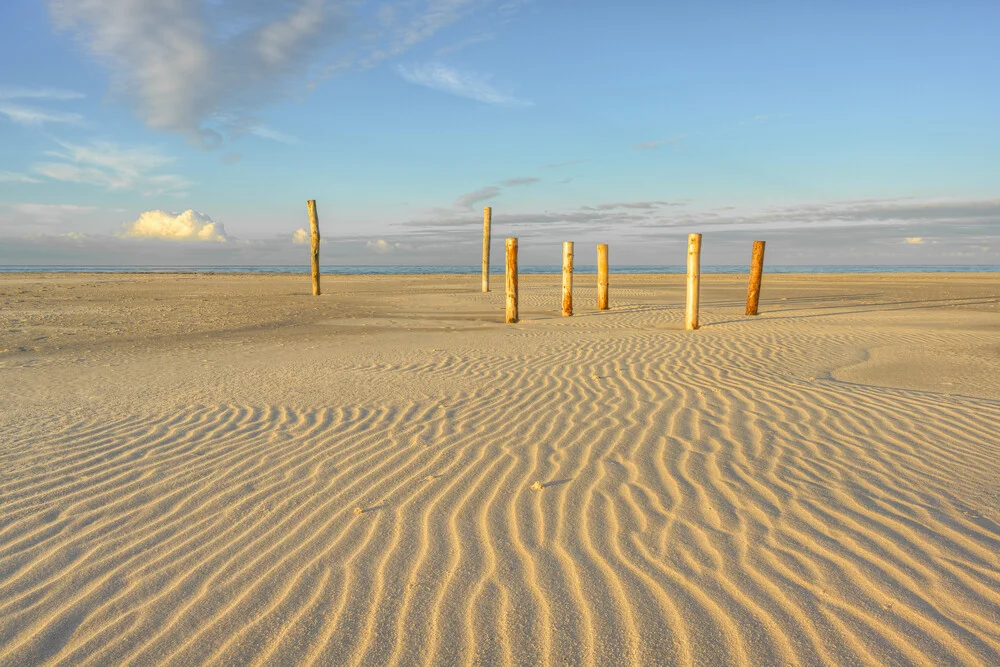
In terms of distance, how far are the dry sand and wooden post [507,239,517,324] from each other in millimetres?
5409

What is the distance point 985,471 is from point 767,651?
3.07 meters

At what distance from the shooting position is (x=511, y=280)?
1328 cm

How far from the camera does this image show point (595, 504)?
11.8 feet

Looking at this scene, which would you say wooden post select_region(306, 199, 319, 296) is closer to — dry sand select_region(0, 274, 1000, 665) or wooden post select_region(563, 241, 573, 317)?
wooden post select_region(563, 241, 573, 317)

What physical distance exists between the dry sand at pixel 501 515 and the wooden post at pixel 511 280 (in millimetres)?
5409

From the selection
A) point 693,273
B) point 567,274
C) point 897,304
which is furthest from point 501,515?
point 897,304

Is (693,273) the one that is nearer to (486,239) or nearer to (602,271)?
(602,271)

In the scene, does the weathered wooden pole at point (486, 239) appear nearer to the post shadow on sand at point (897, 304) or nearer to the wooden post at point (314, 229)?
the wooden post at point (314, 229)

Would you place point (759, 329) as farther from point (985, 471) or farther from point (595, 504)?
point (595, 504)

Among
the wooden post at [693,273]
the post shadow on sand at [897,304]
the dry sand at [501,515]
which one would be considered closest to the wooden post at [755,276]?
the post shadow on sand at [897,304]

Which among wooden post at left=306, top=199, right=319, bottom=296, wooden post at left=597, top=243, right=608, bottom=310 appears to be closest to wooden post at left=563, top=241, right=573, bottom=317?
wooden post at left=597, top=243, right=608, bottom=310

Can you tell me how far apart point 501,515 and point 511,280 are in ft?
33.1

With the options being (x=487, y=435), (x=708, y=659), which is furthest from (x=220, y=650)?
(x=487, y=435)

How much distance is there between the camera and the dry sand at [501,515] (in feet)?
7.80
